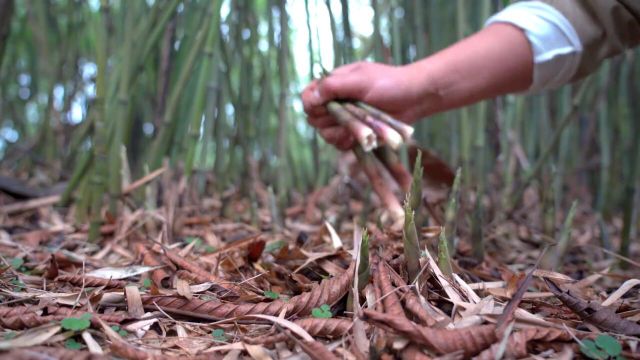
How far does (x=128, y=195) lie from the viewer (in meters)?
0.96

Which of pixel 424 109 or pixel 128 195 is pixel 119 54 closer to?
pixel 128 195

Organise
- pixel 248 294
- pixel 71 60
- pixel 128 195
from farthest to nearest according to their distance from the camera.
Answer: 1. pixel 71 60
2. pixel 128 195
3. pixel 248 294

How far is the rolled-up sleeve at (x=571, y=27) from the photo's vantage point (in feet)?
2.48

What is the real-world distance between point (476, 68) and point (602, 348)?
0.45 meters

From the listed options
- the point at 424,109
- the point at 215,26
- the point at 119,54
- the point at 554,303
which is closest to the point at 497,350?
the point at 554,303

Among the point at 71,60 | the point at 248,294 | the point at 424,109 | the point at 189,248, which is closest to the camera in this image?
the point at 248,294

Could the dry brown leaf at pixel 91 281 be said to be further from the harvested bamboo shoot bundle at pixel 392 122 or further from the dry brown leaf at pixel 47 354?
the harvested bamboo shoot bundle at pixel 392 122

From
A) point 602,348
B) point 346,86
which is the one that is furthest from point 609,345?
point 346,86

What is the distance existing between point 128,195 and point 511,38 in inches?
26.2

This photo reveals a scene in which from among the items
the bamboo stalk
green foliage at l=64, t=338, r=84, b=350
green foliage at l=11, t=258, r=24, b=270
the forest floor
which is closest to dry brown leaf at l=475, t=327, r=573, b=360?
the forest floor

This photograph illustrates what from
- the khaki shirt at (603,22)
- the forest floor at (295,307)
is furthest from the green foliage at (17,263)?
the khaki shirt at (603,22)

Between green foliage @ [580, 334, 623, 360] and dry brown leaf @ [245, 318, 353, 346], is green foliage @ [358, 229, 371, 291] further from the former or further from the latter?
green foliage @ [580, 334, 623, 360]

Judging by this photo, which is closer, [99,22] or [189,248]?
[189,248]

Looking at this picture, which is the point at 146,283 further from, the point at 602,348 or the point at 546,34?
the point at 546,34
